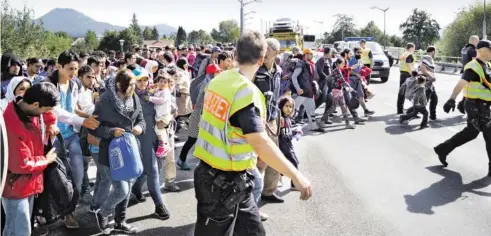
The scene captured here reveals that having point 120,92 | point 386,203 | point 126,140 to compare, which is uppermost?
point 120,92

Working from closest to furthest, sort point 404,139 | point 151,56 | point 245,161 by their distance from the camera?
point 245,161
point 404,139
point 151,56

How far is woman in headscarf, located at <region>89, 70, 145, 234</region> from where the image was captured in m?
4.45

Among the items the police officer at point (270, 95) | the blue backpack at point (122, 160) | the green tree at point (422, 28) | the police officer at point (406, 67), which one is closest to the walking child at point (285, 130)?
the police officer at point (270, 95)

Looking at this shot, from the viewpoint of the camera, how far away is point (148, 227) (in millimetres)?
5016

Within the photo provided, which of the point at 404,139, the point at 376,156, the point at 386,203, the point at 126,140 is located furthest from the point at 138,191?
the point at 404,139

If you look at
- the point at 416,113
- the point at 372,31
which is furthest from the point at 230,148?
the point at 372,31

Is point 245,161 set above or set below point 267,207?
above

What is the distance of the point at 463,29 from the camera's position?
65875mm

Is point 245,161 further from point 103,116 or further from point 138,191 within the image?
point 138,191

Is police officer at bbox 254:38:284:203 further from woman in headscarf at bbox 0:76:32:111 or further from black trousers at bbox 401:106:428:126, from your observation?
black trousers at bbox 401:106:428:126

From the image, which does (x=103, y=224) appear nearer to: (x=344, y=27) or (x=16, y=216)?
(x=16, y=216)

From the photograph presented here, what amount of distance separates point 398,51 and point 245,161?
47.1 m

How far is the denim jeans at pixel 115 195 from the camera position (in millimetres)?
4551

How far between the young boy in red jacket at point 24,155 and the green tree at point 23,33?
3171 centimetres
